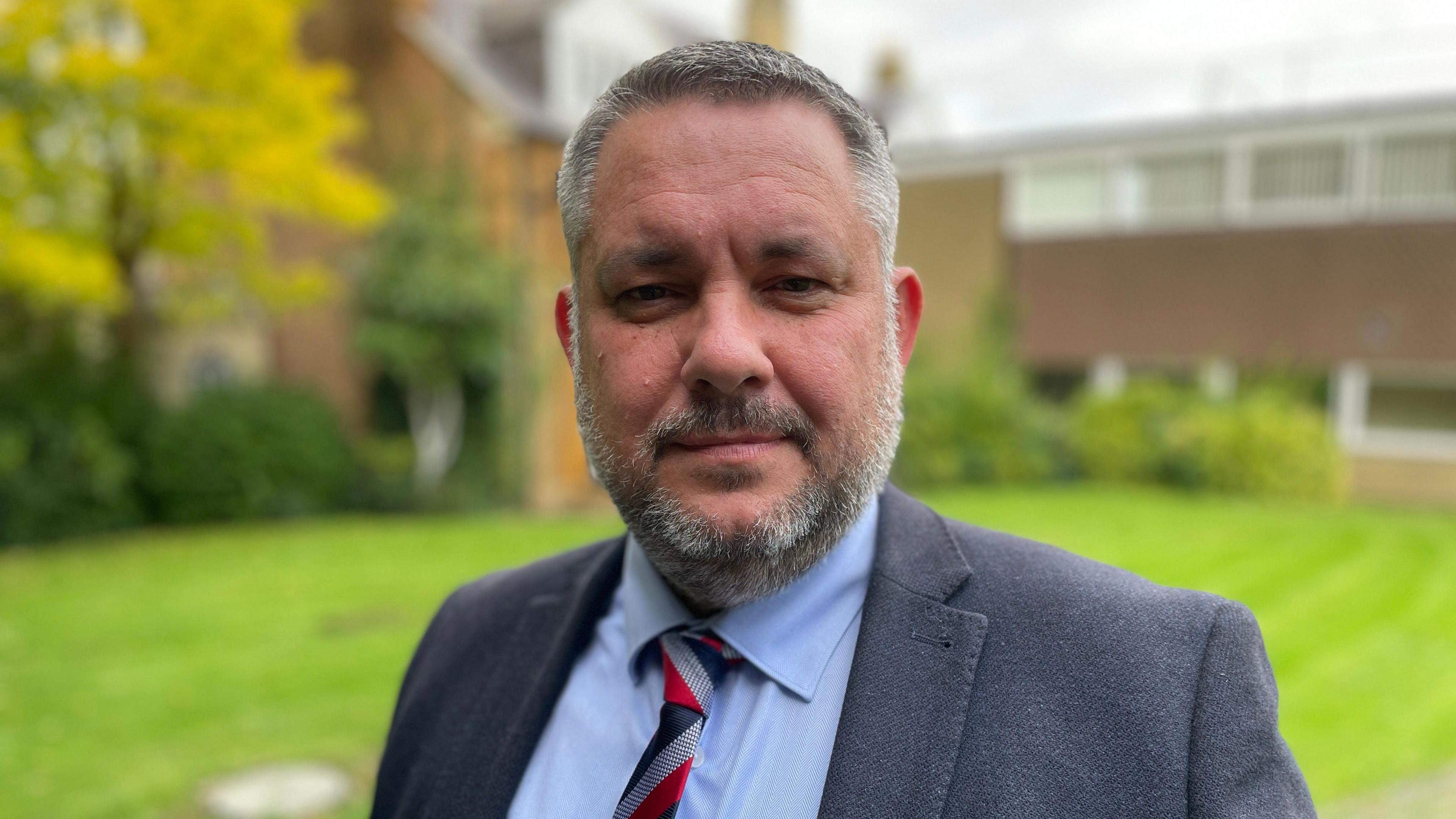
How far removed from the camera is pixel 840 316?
4.75 feet

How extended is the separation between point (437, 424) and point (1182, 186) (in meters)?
13.2

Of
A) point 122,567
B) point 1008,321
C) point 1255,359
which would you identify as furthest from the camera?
point 1008,321

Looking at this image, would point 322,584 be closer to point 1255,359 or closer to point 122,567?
point 122,567

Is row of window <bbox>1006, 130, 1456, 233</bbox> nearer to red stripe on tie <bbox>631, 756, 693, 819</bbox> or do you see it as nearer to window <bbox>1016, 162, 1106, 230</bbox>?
window <bbox>1016, 162, 1106, 230</bbox>

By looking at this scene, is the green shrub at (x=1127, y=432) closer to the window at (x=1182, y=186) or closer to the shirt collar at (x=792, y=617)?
the window at (x=1182, y=186)

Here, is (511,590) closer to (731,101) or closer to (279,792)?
(731,101)

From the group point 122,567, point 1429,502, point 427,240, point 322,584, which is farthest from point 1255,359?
point 122,567

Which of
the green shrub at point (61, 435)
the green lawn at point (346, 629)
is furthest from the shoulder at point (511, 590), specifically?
the green shrub at point (61, 435)

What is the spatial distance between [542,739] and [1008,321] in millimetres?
17602

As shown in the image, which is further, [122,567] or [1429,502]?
[1429,502]

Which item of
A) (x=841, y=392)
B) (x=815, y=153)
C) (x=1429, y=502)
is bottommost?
(x=1429, y=502)

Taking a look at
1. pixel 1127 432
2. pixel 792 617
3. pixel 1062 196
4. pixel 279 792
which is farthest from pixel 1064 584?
pixel 1062 196

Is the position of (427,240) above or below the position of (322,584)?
above

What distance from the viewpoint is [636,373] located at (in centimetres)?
146
